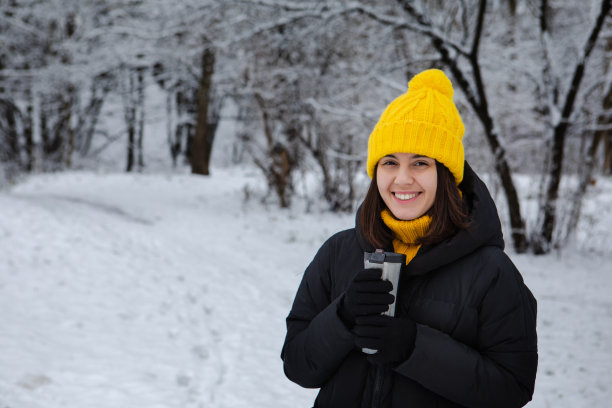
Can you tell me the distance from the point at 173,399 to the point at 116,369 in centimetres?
70

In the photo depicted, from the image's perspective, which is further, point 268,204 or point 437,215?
point 268,204

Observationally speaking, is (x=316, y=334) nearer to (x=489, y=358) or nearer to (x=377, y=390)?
(x=377, y=390)

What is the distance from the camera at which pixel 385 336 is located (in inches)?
54.5

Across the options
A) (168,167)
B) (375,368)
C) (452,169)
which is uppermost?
(452,169)

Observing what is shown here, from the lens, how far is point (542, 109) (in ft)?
27.6

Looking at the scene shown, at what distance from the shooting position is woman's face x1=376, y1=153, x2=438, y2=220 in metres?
1.57

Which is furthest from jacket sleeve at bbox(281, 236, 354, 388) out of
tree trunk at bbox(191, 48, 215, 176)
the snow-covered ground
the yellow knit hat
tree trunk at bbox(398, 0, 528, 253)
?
tree trunk at bbox(191, 48, 215, 176)

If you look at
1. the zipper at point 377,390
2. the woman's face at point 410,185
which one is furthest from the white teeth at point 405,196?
the zipper at point 377,390

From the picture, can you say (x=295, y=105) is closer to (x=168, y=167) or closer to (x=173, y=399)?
(x=173, y=399)

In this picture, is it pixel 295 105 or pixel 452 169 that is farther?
pixel 295 105

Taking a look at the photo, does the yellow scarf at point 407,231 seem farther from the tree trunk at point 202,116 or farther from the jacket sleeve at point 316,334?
the tree trunk at point 202,116

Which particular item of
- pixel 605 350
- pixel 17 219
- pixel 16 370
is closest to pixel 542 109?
pixel 605 350

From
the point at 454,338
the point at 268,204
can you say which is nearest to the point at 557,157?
the point at 268,204

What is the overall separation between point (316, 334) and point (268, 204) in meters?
11.2
